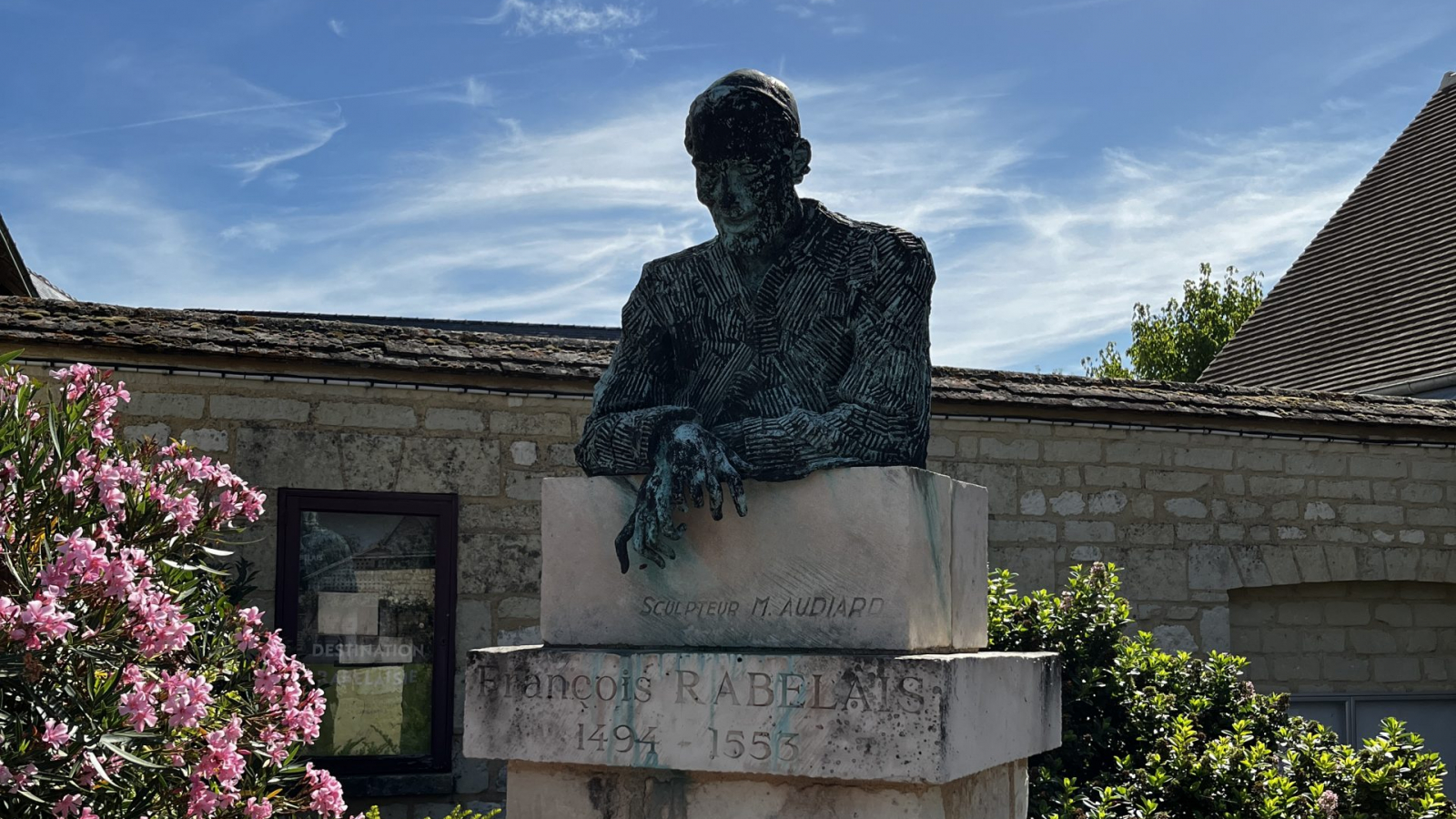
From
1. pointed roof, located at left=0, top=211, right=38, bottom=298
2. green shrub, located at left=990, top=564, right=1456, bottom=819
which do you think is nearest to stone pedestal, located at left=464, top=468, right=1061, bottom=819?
green shrub, located at left=990, top=564, right=1456, bottom=819

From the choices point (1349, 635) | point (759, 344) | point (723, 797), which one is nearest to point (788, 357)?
point (759, 344)

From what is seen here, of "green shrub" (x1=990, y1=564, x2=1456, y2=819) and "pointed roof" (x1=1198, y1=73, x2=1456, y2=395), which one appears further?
"pointed roof" (x1=1198, y1=73, x2=1456, y2=395)

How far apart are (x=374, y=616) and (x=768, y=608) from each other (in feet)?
14.5

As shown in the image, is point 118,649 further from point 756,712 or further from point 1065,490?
point 1065,490

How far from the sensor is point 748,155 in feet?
11.7

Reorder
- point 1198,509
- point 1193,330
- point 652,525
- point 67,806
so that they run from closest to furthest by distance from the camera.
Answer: point 652,525 → point 67,806 → point 1198,509 → point 1193,330

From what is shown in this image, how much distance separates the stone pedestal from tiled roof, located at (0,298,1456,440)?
3.95 metres

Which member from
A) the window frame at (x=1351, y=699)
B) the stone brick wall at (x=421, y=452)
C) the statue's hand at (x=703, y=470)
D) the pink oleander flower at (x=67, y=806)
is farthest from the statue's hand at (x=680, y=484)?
the window frame at (x=1351, y=699)

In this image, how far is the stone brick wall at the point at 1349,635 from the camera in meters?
9.07

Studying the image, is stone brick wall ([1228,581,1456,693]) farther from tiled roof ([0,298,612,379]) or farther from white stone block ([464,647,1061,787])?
white stone block ([464,647,1061,787])

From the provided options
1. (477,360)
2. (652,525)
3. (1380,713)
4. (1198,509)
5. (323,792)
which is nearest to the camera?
(652,525)

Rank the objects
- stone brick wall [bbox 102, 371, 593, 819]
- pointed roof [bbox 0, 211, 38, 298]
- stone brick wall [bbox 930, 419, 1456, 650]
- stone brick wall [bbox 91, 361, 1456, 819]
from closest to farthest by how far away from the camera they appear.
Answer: stone brick wall [bbox 102, 371, 593, 819] < stone brick wall [bbox 91, 361, 1456, 819] < stone brick wall [bbox 930, 419, 1456, 650] < pointed roof [bbox 0, 211, 38, 298]

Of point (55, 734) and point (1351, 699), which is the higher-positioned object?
point (55, 734)

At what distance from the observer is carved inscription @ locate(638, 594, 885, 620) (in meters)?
3.34
